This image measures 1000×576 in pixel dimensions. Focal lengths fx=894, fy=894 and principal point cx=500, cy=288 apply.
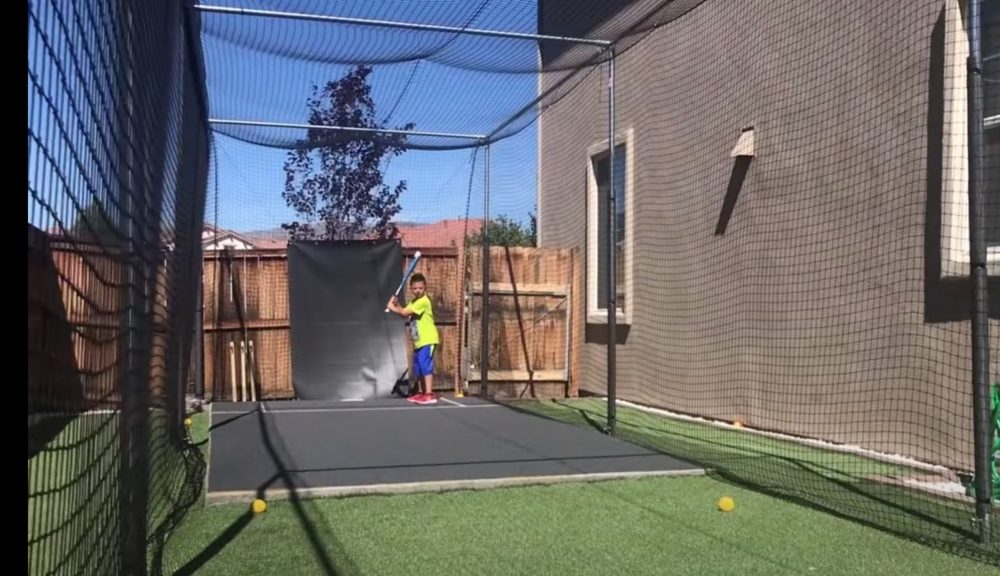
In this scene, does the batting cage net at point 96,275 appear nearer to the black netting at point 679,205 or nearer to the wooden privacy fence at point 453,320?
the black netting at point 679,205

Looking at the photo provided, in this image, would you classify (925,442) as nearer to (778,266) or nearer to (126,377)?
(778,266)

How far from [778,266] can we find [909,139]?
1.72m

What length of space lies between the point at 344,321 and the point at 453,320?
1.38 metres

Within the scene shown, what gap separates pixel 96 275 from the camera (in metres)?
2.69

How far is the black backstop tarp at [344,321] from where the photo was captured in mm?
11070

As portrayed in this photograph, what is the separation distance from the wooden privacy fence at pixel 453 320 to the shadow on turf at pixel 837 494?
3.64 meters

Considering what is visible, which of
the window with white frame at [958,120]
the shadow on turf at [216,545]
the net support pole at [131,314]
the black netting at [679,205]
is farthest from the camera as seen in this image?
the black netting at [679,205]

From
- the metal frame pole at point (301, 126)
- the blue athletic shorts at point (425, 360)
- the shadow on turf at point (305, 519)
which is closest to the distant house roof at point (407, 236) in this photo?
the metal frame pole at point (301, 126)

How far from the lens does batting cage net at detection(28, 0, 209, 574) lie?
2.01 m

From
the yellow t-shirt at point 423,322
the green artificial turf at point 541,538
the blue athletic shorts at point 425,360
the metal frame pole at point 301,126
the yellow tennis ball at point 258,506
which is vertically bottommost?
the green artificial turf at point 541,538

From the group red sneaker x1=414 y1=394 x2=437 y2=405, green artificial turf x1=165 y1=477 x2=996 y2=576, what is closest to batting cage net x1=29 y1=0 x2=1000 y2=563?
green artificial turf x1=165 y1=477 x2=996 y2=576

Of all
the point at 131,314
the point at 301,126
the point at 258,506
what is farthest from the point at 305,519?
the point at 301,126

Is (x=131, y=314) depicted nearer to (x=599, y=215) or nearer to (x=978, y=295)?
(x=978, y=295)

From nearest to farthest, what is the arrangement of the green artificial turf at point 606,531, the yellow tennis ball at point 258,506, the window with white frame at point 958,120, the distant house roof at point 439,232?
Answer: the green artificial turf at point 606,531 < the yellow tennis ball at point 258,506 < the window with white frame at point 958,120 < the distant house roof at point 439,232
